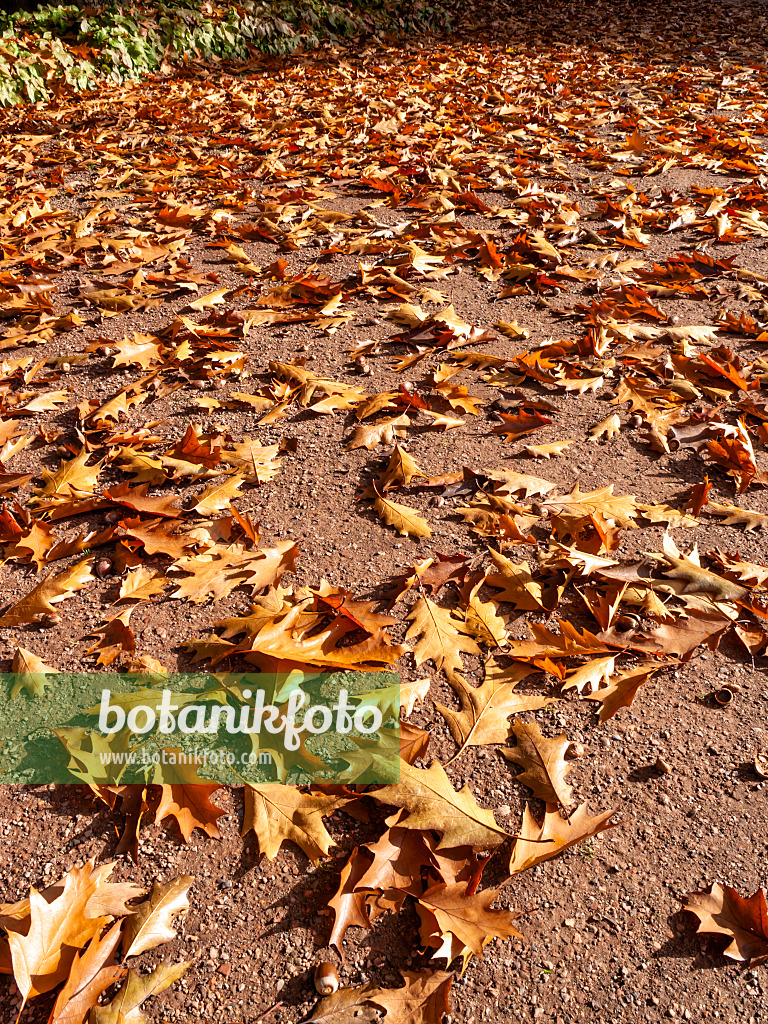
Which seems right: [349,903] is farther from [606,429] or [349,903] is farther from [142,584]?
[606,429]

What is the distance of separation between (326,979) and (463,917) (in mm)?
273

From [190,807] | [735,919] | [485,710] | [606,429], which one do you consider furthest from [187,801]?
[606,429]

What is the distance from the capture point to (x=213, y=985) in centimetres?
128

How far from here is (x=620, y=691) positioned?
172 cm

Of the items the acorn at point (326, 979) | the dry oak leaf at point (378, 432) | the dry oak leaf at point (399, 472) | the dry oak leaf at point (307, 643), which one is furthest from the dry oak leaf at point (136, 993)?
the dry oak leaf at point (378, 432)

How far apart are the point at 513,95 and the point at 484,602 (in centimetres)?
689

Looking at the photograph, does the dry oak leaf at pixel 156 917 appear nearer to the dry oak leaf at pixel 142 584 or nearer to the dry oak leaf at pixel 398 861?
the dry oak leaf at pixel 398 861

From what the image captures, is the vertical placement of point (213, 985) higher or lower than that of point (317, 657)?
lower

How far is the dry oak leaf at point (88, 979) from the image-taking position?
121 centimetres

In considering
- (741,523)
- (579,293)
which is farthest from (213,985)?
(579,293)

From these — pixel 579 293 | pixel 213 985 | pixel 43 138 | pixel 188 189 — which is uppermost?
pixel 43 138

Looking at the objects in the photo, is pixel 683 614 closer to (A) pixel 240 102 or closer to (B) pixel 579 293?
(B) pixel 579 293

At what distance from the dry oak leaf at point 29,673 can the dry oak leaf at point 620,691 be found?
4.55 ft

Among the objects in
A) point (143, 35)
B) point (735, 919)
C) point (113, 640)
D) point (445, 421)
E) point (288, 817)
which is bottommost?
point (735, 919)
